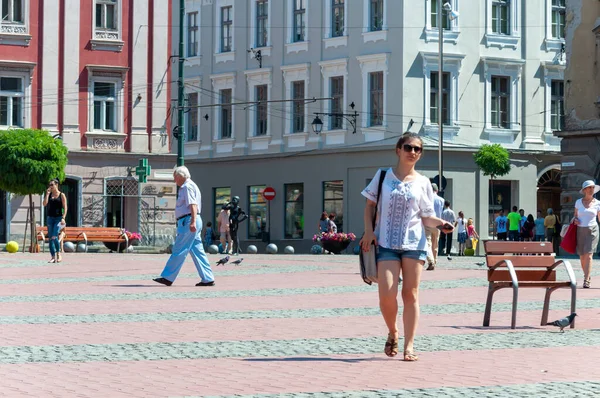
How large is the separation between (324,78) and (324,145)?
9.15ft

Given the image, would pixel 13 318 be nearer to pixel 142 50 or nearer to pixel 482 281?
pixel 482 281

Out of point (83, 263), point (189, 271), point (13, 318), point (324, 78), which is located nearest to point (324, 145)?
point (324, 78)

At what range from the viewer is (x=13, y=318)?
50.0 ft

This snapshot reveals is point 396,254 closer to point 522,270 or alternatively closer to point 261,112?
point 522,270

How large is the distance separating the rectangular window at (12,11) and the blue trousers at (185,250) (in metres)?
29.4

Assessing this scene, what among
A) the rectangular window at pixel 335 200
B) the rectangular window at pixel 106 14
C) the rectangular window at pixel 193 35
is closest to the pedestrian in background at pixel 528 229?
the rectangular window at pixel 335 200

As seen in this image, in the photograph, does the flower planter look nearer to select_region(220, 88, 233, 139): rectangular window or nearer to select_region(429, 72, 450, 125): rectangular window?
select_region(429, 72, 450, 125): rectangular window

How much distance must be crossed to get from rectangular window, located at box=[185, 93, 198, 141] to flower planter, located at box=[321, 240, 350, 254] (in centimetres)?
1844

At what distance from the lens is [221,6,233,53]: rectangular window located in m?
62.7

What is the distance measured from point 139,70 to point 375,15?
10.7 m

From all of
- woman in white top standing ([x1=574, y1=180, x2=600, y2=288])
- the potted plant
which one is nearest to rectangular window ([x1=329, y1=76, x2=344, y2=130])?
the potted plant

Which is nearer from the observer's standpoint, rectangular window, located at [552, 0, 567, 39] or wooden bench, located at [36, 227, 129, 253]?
wooden bench, located at [36, 227, 129, 253]

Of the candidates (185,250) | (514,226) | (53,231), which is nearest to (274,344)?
(185,250)

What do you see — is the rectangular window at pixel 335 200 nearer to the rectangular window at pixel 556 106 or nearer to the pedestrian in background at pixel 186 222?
the rectangular window at pixel 556 106
